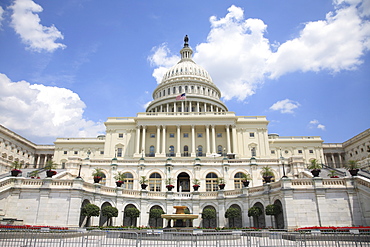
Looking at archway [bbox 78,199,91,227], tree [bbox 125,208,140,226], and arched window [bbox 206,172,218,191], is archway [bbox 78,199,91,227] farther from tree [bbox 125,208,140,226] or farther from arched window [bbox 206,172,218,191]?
arched window [bbox 206,172,218,191]

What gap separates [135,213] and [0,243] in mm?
20261

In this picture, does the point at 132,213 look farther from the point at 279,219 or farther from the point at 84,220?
the point at 279,219

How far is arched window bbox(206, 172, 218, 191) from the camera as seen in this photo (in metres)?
46.8

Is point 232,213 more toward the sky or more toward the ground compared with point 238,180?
more toward the ground

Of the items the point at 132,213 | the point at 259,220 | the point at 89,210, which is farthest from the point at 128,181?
the point at 259,220

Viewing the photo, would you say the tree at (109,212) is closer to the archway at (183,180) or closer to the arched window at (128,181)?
the arched window at (128,181)

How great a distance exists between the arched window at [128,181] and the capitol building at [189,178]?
0.17m

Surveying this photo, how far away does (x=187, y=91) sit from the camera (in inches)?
4368

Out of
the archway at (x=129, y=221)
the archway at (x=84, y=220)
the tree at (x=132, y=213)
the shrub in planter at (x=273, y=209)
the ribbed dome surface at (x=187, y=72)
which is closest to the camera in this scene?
the shrub in planter at (x=273, y=209)

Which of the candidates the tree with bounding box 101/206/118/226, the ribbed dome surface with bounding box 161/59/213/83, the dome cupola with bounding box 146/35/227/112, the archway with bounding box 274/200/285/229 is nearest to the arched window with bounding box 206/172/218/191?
the archway with bounding box 274/200/285/229

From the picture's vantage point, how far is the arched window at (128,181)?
46.8 m

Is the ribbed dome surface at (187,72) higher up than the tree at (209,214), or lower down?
higher up

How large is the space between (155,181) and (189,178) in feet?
19.1

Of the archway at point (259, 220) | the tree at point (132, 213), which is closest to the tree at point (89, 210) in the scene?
the tree at point (132, 213)
